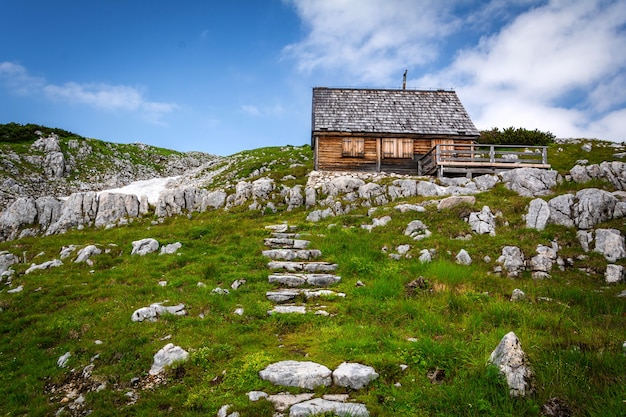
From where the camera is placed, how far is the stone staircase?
38.0ft

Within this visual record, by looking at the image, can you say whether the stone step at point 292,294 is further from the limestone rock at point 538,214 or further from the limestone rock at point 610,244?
the limestone rock at point 610,244

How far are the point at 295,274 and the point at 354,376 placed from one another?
23.1 ft

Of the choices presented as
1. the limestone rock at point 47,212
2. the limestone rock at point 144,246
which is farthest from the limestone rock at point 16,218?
the limestone rock at point 144,246

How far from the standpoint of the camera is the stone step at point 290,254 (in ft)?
50.7

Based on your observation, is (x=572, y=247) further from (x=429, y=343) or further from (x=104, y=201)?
(x=104, y=201)

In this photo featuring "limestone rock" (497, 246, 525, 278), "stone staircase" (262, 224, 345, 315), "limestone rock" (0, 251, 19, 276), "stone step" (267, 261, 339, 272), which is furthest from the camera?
"limestone rock" (0, 251, 19, 276)

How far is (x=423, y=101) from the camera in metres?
33.9

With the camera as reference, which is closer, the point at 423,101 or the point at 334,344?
the point at 334,344

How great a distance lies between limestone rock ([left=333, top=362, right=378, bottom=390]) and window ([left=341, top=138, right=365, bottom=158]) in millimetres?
24696

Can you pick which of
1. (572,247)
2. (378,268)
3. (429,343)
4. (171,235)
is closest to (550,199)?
(572,247)

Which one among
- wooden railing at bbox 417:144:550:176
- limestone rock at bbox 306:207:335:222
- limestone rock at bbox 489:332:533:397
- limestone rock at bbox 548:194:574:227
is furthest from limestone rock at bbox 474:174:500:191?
limestone rock at bbox 489:332:533:397

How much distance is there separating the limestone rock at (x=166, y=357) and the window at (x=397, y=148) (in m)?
25.6

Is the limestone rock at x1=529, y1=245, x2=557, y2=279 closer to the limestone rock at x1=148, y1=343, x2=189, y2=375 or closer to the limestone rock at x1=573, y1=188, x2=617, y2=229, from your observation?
the limestone rock at x1=573, y1=188, x2=617, y2=229

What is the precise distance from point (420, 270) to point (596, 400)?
7369 mm
